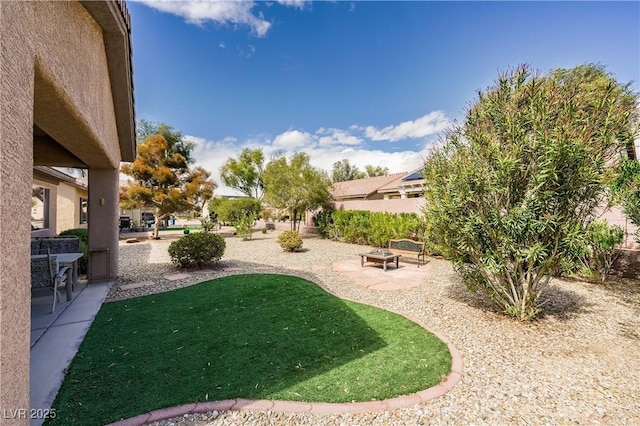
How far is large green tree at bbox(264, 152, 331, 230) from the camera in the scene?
21484 mm

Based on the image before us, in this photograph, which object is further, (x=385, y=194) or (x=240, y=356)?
(x=385, y=194)

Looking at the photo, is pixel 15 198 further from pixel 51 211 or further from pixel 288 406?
pixel 51 211

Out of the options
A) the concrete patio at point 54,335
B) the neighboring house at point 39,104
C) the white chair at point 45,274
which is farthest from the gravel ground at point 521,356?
the neighboring house at point 39,104

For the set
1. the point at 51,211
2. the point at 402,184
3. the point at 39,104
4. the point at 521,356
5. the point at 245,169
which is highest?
the point at 245,169

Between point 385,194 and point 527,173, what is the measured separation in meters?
20.6

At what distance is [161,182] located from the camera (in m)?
21.3

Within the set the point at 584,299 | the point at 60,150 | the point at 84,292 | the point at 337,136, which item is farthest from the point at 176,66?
the point at 337,136

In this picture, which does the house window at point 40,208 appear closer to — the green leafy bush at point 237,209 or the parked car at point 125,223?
the parked car at point 125,223

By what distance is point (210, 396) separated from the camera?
3336 millimetres

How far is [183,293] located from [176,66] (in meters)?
10.8

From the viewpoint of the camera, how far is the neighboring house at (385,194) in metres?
16.6

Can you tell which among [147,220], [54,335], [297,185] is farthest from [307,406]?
[147,220]

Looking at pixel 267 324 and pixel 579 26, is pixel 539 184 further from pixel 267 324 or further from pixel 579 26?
pixel 579 26

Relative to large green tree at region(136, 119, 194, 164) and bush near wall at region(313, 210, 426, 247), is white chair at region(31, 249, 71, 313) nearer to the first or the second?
bush near wall at region(313, 210, 426, 247)
